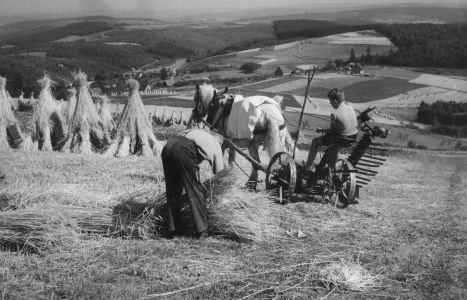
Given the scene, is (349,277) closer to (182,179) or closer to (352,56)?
(182,179)

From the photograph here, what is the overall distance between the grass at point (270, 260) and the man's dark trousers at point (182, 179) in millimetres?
275

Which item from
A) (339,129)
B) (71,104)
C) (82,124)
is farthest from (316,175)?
(71,104)

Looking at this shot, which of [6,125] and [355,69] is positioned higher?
[6,125]

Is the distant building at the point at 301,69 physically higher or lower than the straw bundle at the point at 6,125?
lower

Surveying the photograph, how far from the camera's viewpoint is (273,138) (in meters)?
7.93

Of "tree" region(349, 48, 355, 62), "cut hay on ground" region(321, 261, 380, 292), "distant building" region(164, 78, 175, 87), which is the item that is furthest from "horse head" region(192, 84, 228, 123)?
"tree" region(349, 48, 355, 62)

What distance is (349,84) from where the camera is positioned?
38562mm

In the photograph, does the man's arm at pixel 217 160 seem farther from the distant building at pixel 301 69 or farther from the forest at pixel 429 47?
the forest at pixel 429 47

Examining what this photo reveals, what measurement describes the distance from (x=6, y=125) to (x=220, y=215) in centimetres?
914

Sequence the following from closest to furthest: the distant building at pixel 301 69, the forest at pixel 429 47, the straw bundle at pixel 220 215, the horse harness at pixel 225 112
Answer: the straw bundle at pixel 220 215 → the horse harness at pixel 225 112 → the distant building at pixel 301 69 → the forest at pixel 429 47

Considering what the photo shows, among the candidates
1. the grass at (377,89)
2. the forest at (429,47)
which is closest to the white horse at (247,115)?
the grass at (377,89)

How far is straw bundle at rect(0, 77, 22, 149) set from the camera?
42.0ft

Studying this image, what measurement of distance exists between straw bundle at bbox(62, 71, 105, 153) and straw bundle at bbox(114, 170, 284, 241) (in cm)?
670

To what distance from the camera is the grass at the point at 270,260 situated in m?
4.50
